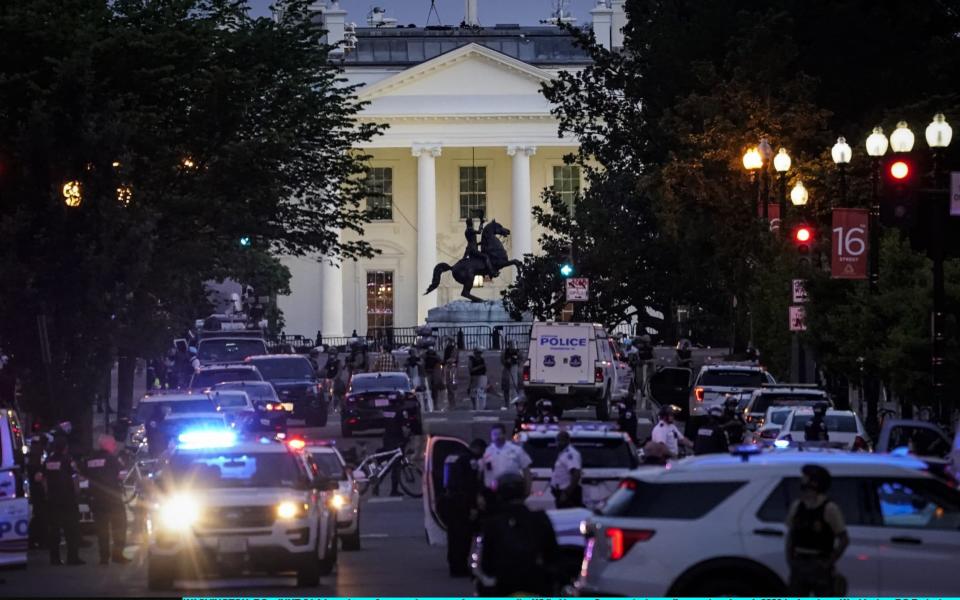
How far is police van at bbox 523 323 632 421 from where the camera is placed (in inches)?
1809

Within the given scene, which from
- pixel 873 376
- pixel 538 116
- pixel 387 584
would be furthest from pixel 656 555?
pixel 538 116

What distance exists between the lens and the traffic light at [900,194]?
26.5 metres

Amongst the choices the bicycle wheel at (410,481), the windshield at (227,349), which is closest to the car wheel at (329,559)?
Result: the bicycle wheel at (410,481)

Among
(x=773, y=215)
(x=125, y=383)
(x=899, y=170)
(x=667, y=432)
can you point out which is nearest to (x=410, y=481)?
(x=667, y=432)

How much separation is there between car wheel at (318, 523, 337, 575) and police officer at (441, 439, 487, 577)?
1.16 meters

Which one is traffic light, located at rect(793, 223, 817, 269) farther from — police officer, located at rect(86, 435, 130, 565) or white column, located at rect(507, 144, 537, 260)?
white column, located at rect(507, 144, 537, 260)

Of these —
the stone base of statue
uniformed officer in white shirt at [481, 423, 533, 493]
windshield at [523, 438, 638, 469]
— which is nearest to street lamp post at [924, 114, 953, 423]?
windshield at [523, 438, 638, 469]

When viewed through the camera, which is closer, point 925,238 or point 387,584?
point 387,584

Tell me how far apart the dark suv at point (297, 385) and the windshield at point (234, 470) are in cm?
2719

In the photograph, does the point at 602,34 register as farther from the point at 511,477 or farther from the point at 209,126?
the point at 511,477

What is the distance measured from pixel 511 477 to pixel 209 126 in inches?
1291

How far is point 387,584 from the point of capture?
64.6ft

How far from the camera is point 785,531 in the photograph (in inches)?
551

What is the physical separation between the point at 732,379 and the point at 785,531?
1148 inches
